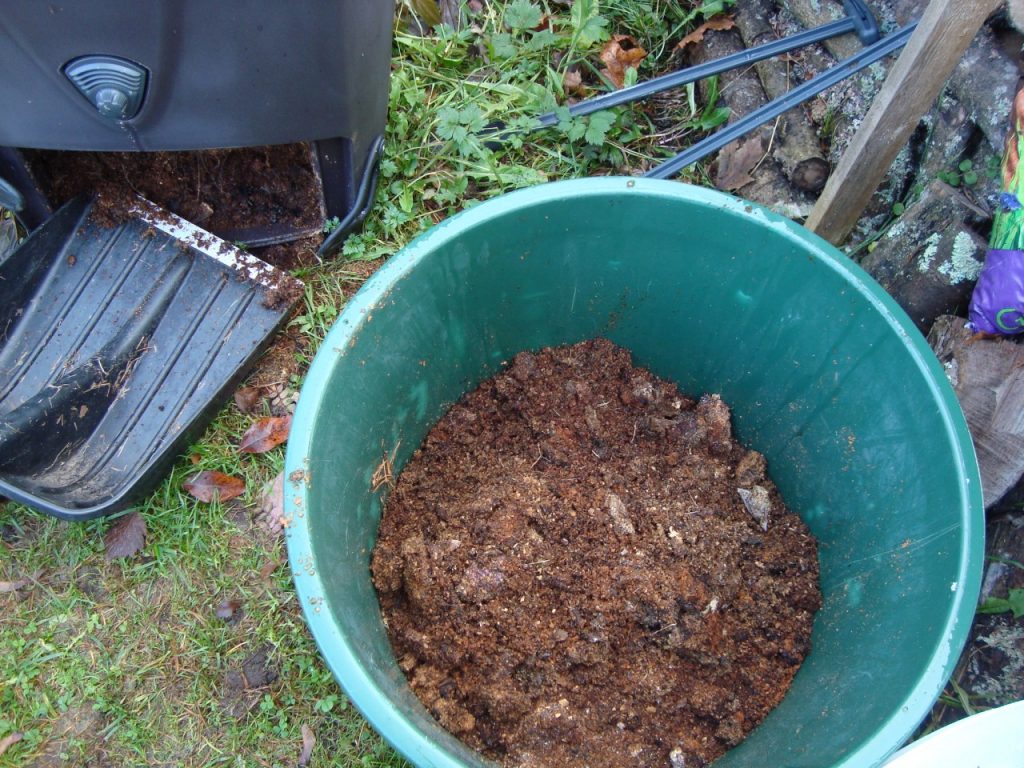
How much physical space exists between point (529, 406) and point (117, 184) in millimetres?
1167

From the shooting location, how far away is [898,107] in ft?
4.86

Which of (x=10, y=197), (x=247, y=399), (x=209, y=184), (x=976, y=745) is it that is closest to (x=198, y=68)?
(x=209, y=184)

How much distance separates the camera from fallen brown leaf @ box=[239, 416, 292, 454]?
Result: 5.87 feet

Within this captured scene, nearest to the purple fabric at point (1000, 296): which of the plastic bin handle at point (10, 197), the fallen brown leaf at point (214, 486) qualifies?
the fallen brown leaf at point (214, 486)

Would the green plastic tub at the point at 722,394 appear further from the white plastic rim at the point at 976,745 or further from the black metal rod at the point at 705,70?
the black metal rod at the point at 705,70

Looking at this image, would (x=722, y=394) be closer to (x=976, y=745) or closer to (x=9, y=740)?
(x=976, y=745)

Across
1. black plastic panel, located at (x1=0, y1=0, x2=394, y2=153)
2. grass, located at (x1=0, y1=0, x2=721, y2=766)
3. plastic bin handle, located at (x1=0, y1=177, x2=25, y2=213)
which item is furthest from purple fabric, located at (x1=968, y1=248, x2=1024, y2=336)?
plastic bin handle, located at (x1=0, y1=177, x2=25, y2=213)

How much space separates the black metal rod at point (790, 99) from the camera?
5.62ft

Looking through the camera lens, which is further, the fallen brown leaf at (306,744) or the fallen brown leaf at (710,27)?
the fallen brown leaf at (710,27)

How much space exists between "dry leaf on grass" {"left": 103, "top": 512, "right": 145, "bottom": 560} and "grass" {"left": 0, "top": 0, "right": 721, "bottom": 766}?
2cm

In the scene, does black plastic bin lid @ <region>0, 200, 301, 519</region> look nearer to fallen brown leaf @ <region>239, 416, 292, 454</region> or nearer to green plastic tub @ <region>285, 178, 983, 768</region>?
fallen brown leaf @ <region>239, 416, 292, 454</region>

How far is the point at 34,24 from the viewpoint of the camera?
131 cm

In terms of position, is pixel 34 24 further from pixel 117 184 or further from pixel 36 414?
pixel 36 414

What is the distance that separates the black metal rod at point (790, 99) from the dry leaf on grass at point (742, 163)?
80 millimetres
